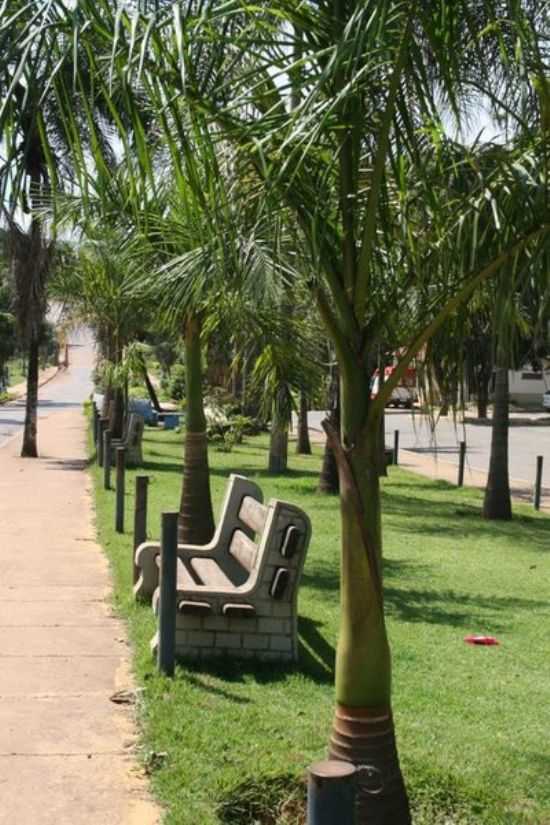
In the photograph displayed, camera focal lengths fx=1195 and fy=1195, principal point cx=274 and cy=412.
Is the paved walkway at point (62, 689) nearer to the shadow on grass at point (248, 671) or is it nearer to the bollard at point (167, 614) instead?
the bollard at point (167, 614)

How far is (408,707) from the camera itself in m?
6.47

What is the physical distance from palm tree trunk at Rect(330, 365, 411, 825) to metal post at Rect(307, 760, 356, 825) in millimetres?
1477

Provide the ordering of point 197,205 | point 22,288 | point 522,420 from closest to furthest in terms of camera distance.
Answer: point 197,205, point 22,288, point 522,420

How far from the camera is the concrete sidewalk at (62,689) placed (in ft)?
16.2

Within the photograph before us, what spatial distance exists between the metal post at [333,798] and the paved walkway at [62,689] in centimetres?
211

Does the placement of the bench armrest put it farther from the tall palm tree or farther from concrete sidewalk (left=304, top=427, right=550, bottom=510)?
concrete sidewalk (left=304, top=427, right=550, bottom=510)

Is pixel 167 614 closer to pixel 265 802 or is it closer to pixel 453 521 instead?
pixel 265 802

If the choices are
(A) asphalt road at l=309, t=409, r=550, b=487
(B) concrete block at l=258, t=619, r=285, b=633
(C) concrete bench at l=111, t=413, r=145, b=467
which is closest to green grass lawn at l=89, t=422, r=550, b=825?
(B) concrete block at l=258, t=619, r=285, b=633

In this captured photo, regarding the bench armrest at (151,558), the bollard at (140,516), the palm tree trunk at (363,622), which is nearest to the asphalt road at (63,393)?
the bollard at (140,516)

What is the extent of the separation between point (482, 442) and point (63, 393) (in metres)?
53.9

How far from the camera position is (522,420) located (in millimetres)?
51094

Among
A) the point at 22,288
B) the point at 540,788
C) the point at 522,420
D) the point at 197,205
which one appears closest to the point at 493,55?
the point at 197,205

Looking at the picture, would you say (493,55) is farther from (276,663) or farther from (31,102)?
(276,663)

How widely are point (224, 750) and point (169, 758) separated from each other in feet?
0.88
